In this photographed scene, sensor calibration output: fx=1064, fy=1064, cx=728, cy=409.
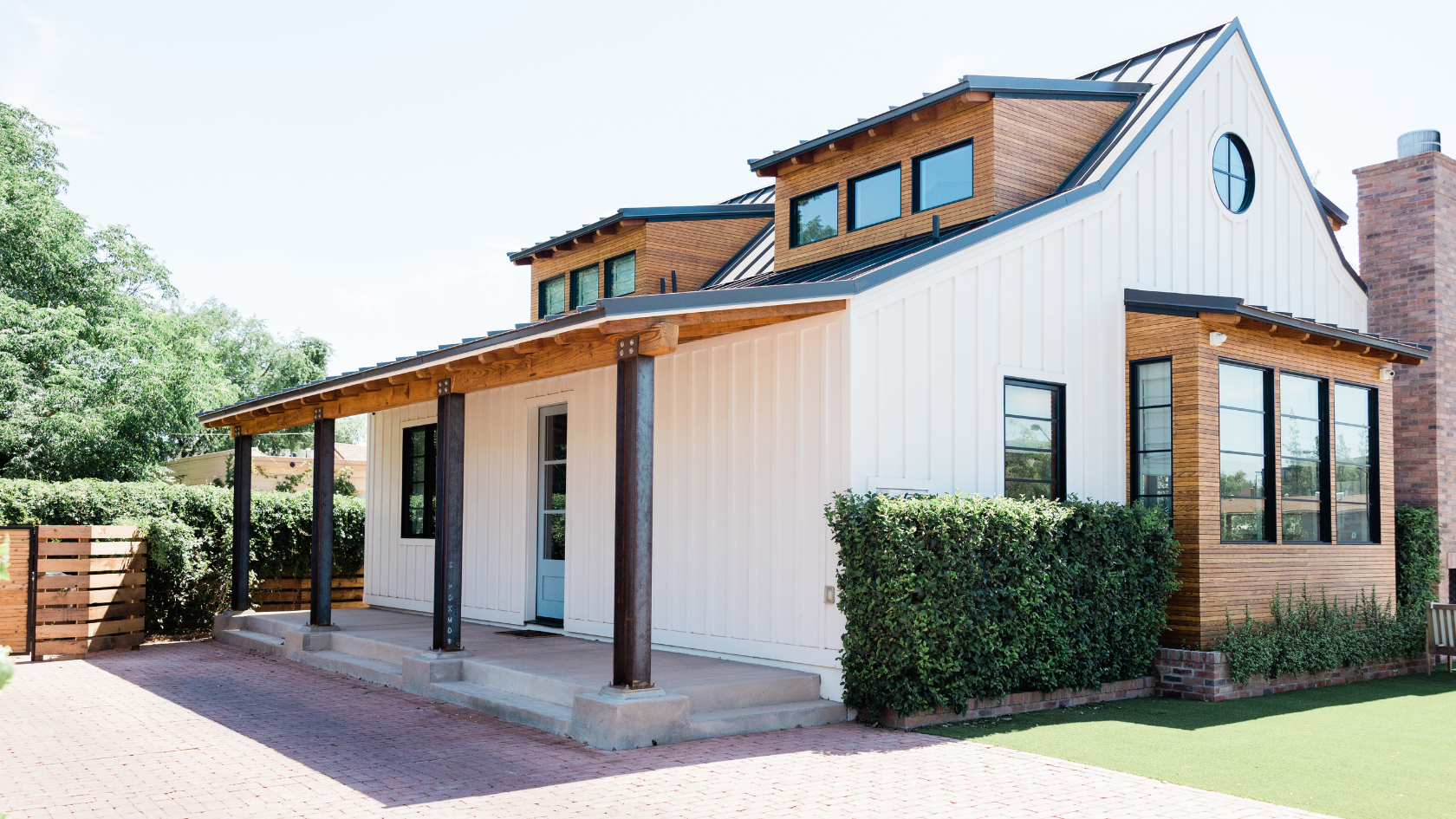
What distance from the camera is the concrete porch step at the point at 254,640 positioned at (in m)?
12.1

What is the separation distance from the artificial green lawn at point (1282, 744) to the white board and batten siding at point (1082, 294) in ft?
6.82

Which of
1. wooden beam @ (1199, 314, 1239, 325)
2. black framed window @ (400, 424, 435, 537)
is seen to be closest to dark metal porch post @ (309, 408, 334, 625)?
black framed window @ (400, 424, 435, 537)

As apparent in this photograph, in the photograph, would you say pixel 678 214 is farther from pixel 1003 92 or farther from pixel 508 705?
pixel 508 705

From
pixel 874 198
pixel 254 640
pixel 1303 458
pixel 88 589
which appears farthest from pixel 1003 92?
pixel 88 589

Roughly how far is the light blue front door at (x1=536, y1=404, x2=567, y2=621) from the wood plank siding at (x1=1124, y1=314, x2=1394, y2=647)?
603 centimetres

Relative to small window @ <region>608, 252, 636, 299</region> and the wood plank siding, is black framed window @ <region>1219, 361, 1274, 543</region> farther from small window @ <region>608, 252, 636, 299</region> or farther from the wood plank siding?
small window @ <region>608, 252, 636, 299</region>

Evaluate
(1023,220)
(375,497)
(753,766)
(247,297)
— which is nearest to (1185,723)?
(753,766)

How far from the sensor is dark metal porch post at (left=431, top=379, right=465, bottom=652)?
30.7ft

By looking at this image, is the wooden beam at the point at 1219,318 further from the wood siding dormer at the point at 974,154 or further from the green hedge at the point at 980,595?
the wood siding dormer at the point at 974,154

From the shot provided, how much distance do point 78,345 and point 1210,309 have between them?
22987 millimetres

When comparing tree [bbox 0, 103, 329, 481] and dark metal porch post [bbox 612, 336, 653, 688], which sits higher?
tree [bbox 0, 103, 329, 481]

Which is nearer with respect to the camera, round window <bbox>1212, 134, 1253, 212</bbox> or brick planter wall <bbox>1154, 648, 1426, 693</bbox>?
brick planter wall <bbox>1154, 648, 1426, 693</bbox>

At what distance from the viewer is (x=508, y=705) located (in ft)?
25.9

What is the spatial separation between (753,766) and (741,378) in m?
3.75
